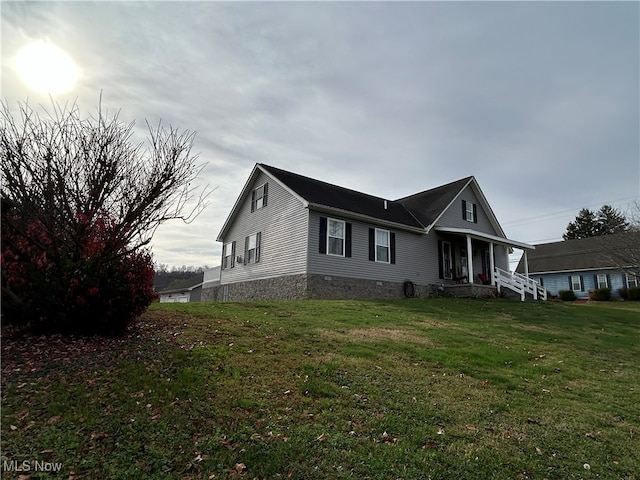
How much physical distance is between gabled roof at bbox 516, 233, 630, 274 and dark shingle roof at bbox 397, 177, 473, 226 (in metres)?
14.4

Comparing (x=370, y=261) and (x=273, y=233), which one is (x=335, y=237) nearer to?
(x=370, y=261)

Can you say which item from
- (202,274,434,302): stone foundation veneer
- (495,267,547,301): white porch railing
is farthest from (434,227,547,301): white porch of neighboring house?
(202,274,434,302): stone foundation veneer

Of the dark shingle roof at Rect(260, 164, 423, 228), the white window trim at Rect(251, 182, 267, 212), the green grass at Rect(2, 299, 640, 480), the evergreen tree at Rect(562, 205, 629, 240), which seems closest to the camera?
the green grass at Rect(2, 299, 640, 480)

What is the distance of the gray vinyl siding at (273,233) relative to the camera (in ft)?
52.5

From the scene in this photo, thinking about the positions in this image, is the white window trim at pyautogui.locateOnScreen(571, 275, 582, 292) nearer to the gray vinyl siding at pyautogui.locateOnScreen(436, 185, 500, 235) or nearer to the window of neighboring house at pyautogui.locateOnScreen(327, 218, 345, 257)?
the gray vinyl siding at pyautogui.locateOnScreen(436, 185, 500, 235)

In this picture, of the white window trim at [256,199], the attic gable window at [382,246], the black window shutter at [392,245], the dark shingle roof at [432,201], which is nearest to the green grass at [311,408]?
the attic gable window at [382,246]

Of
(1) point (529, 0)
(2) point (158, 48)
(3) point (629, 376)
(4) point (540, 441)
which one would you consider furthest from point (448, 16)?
(4) point (540, 441)

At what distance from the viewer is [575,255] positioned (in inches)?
1361

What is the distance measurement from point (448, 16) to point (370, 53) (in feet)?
7.08

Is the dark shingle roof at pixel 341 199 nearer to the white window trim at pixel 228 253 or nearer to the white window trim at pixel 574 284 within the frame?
the white window trim at pixel 228 253

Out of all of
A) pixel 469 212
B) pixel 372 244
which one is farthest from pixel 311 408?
pixel 469 212

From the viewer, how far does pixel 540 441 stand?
13.8 ft

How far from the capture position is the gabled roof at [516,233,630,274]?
30.0m

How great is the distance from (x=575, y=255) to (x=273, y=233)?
30.2m
